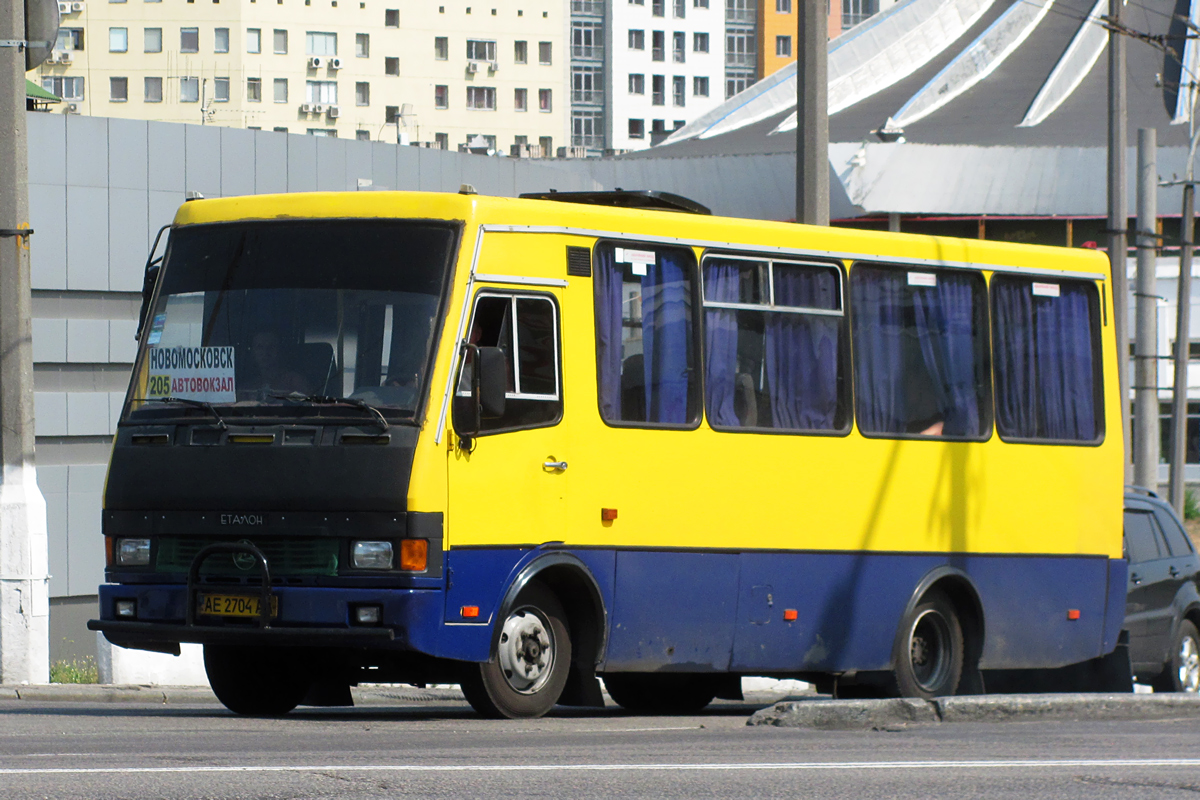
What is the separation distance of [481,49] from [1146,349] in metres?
85.1

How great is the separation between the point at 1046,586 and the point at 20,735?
7.25 m

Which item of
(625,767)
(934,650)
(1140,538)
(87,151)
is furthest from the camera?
(87,151)

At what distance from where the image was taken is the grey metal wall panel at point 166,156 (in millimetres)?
23531

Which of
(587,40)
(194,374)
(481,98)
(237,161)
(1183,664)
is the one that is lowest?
(1183,664)

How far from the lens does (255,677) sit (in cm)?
1133

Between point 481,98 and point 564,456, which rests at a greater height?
point 481,98

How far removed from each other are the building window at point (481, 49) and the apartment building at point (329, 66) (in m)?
0.05

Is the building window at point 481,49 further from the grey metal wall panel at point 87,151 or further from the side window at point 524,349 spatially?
the side window at point 524,349

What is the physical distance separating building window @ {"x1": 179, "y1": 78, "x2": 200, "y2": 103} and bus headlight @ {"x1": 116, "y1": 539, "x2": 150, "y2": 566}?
92.9 meters

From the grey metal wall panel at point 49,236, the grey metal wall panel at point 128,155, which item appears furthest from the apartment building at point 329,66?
the grey metal wall panel at point 49,236

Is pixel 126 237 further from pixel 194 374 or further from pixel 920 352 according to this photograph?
pixel 194 374

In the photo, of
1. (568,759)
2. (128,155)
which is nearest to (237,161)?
(128,155)

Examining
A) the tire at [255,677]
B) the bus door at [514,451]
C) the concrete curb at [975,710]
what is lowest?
the concrete curb at [975,710]

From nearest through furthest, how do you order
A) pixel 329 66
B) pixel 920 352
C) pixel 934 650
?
pixel 920 352
pixel 934 650
pixel 329 66
